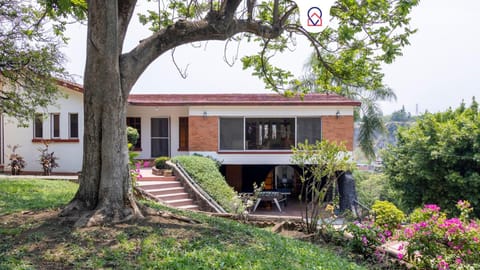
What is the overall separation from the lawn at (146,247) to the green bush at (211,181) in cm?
564

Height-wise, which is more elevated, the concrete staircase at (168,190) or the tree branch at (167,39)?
the tree branch at (167,39)

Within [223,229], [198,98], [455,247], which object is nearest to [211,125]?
[198,98]

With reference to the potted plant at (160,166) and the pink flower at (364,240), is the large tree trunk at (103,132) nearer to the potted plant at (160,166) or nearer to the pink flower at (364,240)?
the pink flower at (364,240)

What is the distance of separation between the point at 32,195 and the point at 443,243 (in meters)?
9.24

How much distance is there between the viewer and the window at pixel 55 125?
16.6 meters

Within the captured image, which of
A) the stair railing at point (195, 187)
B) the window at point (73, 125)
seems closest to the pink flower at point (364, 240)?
the stair railing at point (195, 187)

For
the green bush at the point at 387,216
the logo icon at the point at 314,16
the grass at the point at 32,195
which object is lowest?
the green bush at the point at 387,216

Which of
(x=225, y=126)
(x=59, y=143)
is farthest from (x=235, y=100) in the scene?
(x=59, y=143)

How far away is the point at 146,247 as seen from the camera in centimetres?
466

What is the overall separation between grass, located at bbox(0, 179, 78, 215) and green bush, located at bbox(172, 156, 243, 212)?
13.5ft

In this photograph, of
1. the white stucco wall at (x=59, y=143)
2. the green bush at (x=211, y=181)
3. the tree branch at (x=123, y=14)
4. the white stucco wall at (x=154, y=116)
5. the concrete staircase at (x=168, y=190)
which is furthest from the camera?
the white stucco wall at (x=154, y=116)

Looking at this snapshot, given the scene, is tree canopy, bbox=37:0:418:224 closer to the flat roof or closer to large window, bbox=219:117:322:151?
the flat roof

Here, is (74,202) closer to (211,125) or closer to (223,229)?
(223,229)

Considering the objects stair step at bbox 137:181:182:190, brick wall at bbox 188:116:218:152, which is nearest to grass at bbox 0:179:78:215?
stair step at bbox 137:181:182:190
